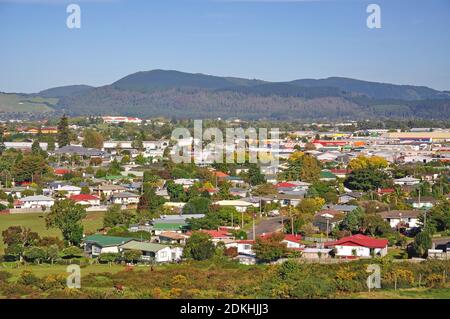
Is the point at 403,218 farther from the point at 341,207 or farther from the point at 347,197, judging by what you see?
the point at 347,197

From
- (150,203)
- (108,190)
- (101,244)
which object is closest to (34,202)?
(108,190)

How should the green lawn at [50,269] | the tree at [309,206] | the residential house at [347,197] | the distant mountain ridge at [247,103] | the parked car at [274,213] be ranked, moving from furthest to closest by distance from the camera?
the distant mountain ridge at [247,103]
the residential house at [347,197]
the parked car at [274,213]
the tree at [309,206]
the green lawn at [50,269]

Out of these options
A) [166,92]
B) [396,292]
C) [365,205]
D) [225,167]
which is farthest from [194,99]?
[396,292]

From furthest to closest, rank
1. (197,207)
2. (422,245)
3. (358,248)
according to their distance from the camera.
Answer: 1. (197,207)
2. (358,248)
3. (422,245)

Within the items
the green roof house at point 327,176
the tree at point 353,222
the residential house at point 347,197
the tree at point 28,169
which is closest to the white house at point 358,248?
the tree at point 353,222

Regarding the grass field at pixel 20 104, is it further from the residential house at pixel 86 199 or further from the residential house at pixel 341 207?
the residential house at pixel 341 207
